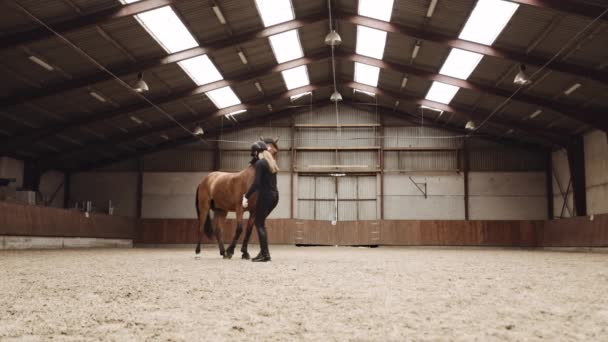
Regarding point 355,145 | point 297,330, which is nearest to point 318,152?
point 355,145

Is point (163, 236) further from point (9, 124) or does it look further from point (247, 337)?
point (247, 337)

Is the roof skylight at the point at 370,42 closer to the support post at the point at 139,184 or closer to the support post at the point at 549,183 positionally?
the support post at the point at 549,183

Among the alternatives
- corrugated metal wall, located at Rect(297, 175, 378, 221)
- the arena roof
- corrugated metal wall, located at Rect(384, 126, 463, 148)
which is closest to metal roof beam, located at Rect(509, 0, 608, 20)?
the arena roof

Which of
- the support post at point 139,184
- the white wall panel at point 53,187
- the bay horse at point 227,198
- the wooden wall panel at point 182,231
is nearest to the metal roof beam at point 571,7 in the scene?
the bay horse at point 227,198

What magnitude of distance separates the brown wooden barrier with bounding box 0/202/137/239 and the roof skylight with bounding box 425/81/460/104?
16.6 m

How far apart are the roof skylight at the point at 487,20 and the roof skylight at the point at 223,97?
11245mm

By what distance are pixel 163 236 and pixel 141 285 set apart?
2537 centimetres

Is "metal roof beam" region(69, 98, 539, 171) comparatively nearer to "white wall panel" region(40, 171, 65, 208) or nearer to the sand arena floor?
"white wall panel" region(40, 171, 65, 208)

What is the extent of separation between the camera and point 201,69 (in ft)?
68.2

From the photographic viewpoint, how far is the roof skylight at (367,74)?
78.3 ft

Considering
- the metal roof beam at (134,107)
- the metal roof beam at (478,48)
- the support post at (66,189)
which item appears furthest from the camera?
the support post at (66,189)

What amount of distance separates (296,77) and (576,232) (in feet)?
46.1

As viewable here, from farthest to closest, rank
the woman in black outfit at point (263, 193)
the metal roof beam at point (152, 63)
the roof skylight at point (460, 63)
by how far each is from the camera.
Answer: the roof skylight at point (460, 63)
the metal roof beam at point (152, 63)
the woman in black outfit at point (263, 193)

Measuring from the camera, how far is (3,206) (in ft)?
55.3
